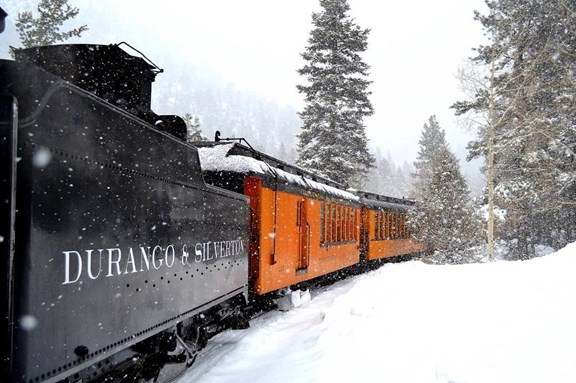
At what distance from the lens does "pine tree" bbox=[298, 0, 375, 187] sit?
23453mm

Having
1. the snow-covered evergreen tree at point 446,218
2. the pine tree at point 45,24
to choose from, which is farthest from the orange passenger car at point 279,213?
the pine tree at point 45,24

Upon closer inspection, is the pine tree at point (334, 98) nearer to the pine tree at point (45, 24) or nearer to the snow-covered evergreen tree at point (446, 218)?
the snow-covered evergreen tree at point (446, 218)

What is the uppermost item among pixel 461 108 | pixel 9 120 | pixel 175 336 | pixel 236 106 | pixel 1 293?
pixel 236 106

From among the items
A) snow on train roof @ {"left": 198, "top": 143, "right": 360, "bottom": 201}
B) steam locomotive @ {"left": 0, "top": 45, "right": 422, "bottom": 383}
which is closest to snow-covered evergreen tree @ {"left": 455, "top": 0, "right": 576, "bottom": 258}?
snow on train roof @ {"left": 198, "top": 143, "right": 360, "bottom": 201}

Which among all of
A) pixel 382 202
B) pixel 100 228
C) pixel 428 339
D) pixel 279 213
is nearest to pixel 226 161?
pixel 279 213

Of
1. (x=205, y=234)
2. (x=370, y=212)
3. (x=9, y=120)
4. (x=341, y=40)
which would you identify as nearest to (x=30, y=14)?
(x=341, y=40)

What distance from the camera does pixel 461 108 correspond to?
71.3ft

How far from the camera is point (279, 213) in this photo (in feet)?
27.3

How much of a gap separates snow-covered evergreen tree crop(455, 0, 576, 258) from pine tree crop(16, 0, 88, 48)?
61.3ft

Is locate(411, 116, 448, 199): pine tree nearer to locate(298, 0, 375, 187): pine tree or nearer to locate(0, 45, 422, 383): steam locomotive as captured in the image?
locate(298, 0, 375, 187): pine tree

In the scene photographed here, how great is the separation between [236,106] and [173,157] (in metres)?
136

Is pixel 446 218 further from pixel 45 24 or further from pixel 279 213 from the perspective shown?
pixel 45 24

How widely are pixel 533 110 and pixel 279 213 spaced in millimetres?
17777

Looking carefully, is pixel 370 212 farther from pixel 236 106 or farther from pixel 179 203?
pixel 236 106
